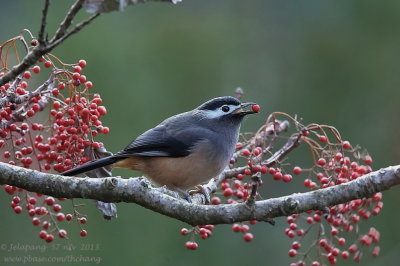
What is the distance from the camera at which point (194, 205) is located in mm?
3496

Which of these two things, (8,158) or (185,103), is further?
(185,103)

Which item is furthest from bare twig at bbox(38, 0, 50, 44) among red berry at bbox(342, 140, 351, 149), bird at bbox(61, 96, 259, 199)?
red berry at bbox(342, 140, 351, 149)

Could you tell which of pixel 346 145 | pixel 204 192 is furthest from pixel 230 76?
pixel 346 145

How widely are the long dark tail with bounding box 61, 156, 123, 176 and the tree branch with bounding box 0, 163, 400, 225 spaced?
20.1 inches

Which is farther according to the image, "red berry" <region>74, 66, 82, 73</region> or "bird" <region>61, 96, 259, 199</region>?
"bird" <region>61, 96, 259, 199</region>

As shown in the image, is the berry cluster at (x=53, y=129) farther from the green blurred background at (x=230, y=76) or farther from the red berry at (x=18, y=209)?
the green blurred background at (x=230, y=76)

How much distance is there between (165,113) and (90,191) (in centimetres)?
578

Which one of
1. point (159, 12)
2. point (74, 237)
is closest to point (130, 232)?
point (74, 237)

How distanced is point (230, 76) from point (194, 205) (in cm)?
741

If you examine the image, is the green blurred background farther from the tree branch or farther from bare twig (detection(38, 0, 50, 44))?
bare twig (detection(38, 0, 50, 44))

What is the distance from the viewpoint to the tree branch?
11.0ft

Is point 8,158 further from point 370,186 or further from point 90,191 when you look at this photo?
point 370,186

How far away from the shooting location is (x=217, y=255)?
324 inches

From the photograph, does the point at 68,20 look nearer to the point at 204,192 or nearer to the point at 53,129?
the point at 53,129
